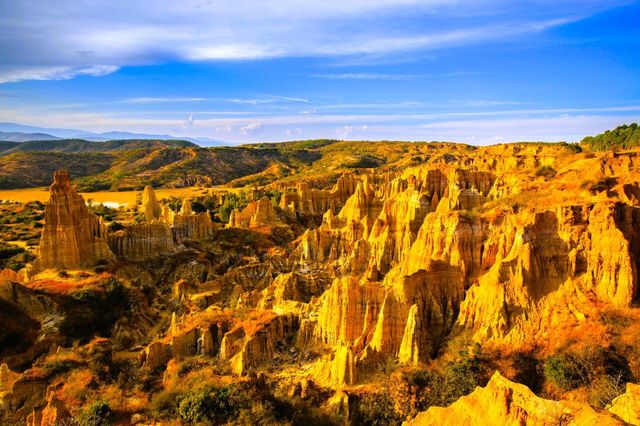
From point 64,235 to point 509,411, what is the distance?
37.2 meters

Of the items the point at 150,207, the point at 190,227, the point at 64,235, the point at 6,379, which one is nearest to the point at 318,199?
the point at 150,207

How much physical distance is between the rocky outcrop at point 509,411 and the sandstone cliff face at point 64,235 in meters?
34.0

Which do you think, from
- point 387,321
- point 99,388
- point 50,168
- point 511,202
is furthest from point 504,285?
point 50,168

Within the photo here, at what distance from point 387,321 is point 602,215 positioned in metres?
13.4

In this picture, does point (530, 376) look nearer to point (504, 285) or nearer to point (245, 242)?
point (504, 285)

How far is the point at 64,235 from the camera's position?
1578 inches

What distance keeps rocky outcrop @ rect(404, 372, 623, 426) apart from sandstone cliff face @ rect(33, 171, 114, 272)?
1337 inches

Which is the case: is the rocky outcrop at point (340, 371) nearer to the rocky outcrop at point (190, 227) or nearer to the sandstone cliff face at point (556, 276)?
the sandstone cliff face at point (556, 276)

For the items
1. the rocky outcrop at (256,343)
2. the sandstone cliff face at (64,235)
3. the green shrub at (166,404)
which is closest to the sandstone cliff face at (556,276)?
the rocky outcrop at (256,343)

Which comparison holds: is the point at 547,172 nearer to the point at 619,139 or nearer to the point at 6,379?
the point at 619,139

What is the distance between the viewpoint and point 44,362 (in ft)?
83.4

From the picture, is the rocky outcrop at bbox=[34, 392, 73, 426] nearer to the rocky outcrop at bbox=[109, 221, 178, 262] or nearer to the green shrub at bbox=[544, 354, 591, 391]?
the green shrub at bbox=[544, 354, 591, 391]

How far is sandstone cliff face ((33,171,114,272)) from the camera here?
39.9m

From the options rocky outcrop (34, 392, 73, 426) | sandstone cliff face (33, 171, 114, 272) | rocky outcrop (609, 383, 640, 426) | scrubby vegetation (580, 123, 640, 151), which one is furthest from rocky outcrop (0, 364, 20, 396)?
scrubby vegetation (580, 123, 640, 151)
